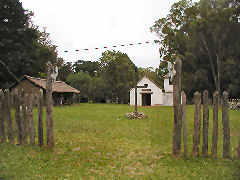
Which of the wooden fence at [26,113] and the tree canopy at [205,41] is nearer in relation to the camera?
the wooden fence at [26,113]

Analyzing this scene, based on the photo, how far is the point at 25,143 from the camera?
771 cm

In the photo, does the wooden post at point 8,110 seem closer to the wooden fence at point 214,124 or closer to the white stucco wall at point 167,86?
the wooden fence at point 214,124

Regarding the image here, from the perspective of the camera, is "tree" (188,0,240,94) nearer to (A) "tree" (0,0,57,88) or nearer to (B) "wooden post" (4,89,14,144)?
(A) "tree" (0,0,57,88)

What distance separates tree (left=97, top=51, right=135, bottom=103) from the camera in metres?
50.4

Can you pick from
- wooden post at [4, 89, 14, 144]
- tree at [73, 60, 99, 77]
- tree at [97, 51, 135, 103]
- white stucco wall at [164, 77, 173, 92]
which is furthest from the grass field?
tree at [73, 60, 99, 77]

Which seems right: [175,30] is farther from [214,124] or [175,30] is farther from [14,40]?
[214,124]

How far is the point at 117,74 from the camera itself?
51.3m

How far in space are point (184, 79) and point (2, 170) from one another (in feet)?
117

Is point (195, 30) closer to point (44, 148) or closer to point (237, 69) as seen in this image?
point (237, 69)

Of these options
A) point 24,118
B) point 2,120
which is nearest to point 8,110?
point 2,120

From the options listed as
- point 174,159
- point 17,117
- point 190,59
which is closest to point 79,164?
point 174,159

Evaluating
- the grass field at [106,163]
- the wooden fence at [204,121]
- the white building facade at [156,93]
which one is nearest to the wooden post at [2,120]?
the grass field at [106,163]

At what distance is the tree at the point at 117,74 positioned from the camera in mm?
50375

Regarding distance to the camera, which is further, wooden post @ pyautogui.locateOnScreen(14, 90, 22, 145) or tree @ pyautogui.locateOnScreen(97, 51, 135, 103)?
tree @ pyautogui.locateOnScreen(97, 51, 135, 103)
